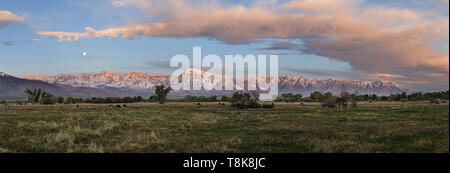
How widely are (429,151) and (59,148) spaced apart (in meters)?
18.7

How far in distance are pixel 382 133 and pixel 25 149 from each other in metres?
21.9
